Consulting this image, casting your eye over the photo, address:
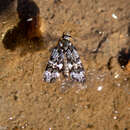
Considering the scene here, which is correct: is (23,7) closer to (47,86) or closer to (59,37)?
(59,37)

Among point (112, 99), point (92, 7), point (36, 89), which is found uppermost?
point (92, 7)

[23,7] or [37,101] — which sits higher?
[23,7]

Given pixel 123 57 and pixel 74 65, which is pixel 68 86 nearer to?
pixel 74 65

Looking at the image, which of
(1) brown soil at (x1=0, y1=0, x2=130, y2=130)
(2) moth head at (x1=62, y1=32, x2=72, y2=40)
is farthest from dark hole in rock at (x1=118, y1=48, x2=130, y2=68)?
(2) moth head at (x1=62, y1=32, x2=72, y2=40)

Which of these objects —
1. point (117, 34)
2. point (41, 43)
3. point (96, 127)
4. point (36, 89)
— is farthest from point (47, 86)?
point (117, 34)

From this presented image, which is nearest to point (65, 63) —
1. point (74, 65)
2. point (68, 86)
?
point (74, 65)

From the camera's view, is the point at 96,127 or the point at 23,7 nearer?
the point at 96,127
